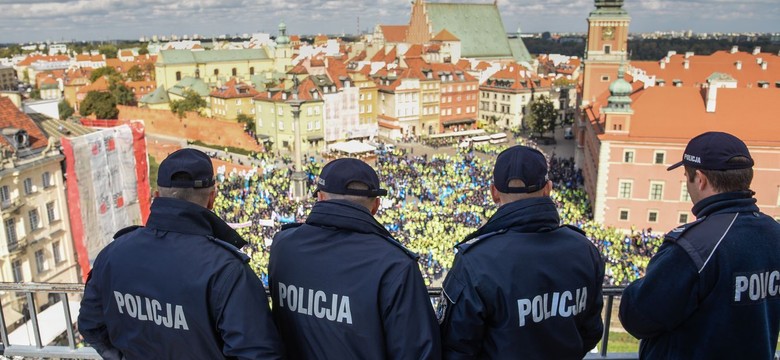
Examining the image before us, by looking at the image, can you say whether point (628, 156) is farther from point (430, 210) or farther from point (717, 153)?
point (717, 153)

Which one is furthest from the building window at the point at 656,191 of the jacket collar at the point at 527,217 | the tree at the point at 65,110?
the tree at the point at 65,110

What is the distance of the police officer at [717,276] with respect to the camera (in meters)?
2.81

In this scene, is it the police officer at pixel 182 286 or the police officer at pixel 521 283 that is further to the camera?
the police officer at pixel 521 283

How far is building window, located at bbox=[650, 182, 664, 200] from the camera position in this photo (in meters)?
27.4

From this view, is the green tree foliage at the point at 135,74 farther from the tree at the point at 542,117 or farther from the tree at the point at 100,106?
the tree at the point at 542,117

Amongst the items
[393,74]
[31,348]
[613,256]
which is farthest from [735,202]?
[393,74]

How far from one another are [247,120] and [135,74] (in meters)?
38.0

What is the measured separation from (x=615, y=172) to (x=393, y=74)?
3096 centimetres

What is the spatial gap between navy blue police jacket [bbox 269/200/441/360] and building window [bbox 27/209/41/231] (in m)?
20.2

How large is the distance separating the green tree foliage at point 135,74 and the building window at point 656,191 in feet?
238

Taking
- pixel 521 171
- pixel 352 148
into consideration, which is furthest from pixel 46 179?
pixel 521 171

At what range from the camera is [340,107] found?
5172 cm

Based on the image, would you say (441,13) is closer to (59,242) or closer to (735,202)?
(59,242)

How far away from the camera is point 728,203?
9.55 ft
